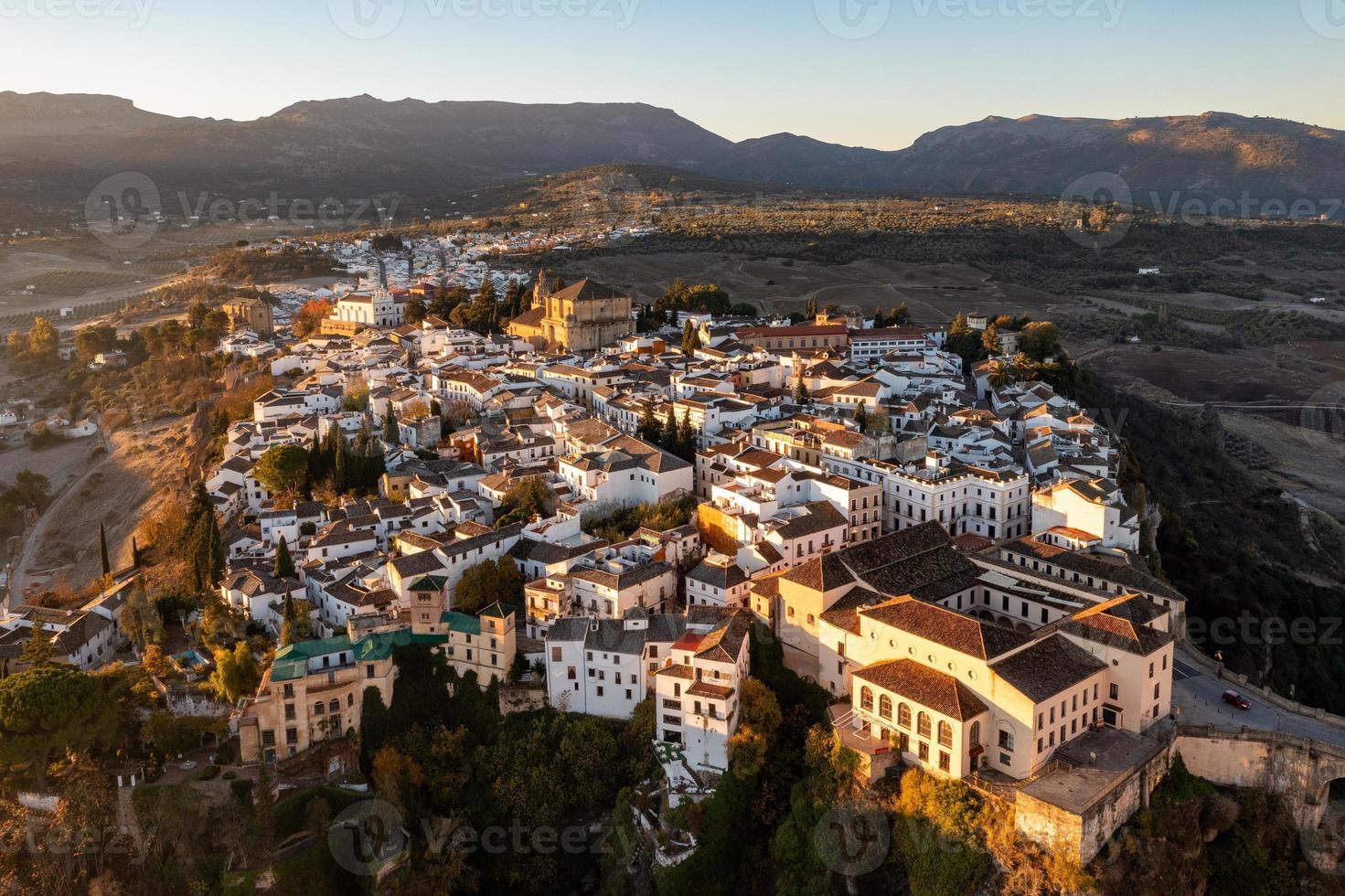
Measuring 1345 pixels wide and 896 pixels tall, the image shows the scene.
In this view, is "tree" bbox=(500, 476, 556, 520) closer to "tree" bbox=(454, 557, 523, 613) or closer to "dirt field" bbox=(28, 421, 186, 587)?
"tree" bbox=(454, 557, 523, 613)

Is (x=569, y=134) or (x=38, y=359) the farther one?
(x=569, y=134)

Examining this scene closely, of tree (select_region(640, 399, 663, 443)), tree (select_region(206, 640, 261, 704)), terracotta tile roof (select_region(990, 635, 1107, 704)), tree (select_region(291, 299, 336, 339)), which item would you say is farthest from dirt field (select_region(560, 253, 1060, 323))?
terracotta tile roof (select_region(990, 635, 1107, 704))

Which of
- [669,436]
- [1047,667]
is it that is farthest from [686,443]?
[1047,667]

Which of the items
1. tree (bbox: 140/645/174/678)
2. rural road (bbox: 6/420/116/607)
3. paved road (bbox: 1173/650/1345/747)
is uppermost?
paved road (bbox: 1173/650/1345/747)

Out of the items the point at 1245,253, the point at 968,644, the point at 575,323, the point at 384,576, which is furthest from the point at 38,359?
the point at 1245,253

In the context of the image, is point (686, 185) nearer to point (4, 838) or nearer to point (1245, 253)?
point (1245, 253)

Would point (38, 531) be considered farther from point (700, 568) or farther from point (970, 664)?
point (970, 664)
